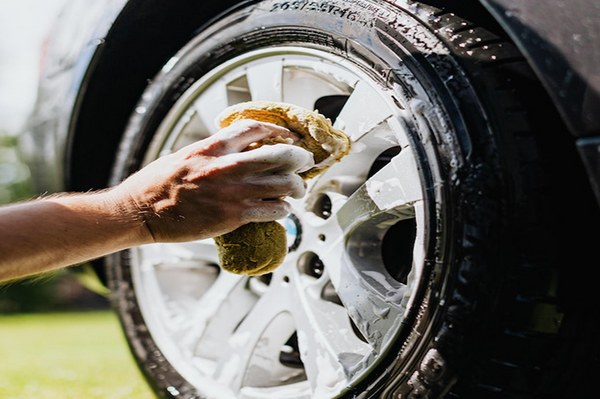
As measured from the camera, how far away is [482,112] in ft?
3.48

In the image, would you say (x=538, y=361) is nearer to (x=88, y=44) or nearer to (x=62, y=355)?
(x=88, y=44)

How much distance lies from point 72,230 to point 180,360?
0.82m

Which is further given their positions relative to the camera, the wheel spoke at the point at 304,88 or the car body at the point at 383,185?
the wheel spoke at the point at 304,88

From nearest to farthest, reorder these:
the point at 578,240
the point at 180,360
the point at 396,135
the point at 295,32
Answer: the point at 578,240 < the point at 396,135 < the point at 295,32 < the point at 180,360

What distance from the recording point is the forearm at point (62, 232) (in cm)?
105

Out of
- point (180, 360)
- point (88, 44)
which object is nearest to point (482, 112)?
point (180, 360)

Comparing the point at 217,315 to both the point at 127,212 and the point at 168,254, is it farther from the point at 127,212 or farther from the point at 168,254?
the point at 127,212

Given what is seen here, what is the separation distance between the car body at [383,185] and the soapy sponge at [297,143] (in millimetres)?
128

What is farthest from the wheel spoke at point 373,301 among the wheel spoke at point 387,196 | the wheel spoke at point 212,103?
the wheel spoke at point 212,103

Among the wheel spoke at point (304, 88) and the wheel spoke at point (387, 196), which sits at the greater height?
the wheel spoke at point (304, 88)

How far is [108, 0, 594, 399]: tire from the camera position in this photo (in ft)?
3.39

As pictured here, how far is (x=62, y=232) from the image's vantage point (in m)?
1.09

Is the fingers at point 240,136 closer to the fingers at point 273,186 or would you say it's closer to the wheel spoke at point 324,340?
the fingers at point 273,186

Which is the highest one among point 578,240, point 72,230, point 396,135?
point 396,135
